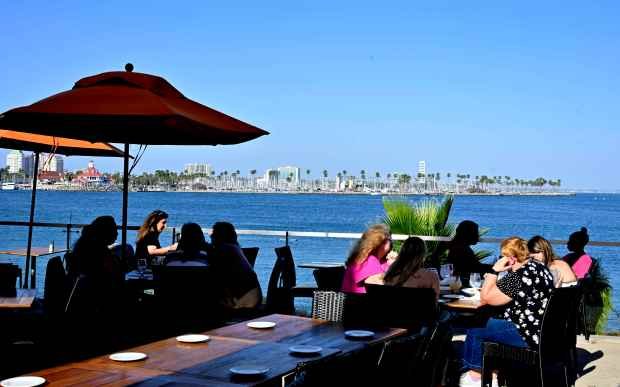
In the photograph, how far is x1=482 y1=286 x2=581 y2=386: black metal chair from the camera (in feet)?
14.8

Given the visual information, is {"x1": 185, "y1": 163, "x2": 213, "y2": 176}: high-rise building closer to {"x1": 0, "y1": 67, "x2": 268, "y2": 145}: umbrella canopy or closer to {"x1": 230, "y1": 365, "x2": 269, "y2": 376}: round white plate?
{"x1": 0, "y1": 67, "x2": 268, "y2": 145}: umbrella canopy

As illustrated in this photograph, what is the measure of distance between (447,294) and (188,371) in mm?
3329

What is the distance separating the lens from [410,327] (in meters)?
4.61

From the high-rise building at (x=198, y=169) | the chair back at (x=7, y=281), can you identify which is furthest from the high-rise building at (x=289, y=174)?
the chair back at (x=7, y=281)

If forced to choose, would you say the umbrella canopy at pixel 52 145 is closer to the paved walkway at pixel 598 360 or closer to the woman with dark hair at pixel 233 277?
the woman with dark hair at pixel 233 277

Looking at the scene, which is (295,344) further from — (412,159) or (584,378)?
(412,159)

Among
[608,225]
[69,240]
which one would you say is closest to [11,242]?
[69,240]

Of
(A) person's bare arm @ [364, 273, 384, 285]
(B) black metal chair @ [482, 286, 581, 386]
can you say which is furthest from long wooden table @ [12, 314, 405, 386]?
(A) person's bare arm @ [364, 273, 384, 285]

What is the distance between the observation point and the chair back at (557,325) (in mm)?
4574

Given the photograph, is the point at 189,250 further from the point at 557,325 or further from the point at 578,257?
the point at 578,257

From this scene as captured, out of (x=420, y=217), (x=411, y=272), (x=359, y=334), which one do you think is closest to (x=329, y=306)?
(x=359, y=334)

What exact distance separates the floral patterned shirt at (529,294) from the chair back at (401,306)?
548 millimetres

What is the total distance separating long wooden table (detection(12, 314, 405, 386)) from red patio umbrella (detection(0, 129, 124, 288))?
4.87 m

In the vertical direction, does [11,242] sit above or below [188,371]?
below
